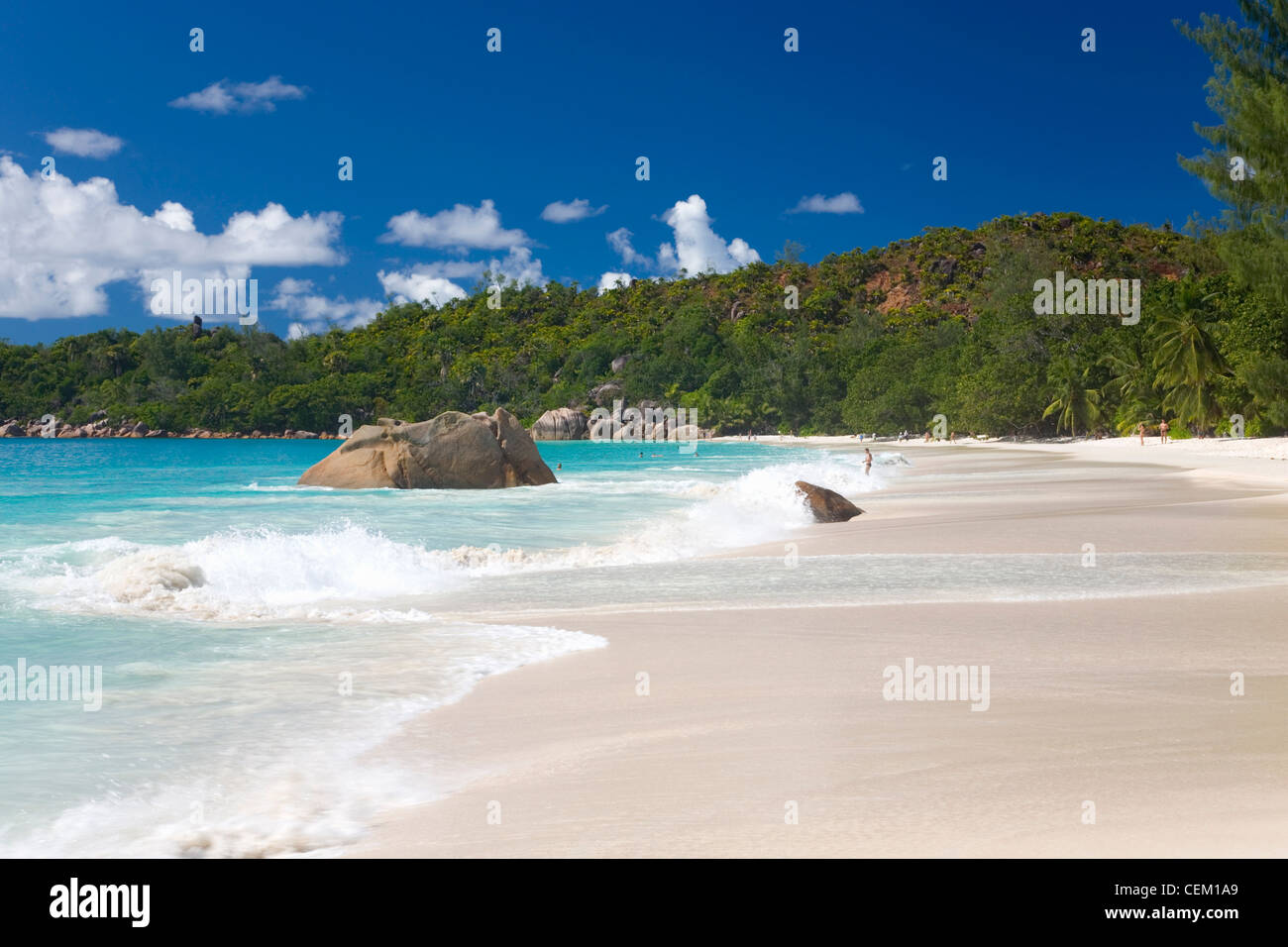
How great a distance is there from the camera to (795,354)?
114 m

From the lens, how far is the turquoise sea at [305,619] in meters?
4.33

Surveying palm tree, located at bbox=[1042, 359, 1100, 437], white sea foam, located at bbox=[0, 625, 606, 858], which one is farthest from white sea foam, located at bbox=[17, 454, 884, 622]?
palm tree, located at bbox=[1042, 359, 1100, 437]

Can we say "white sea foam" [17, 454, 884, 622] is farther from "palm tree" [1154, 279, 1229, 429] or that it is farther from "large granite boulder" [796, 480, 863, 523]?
"palm tree" [1154, 279, 1229, 429]

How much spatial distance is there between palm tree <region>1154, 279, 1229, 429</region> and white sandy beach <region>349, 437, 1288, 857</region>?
152 ft

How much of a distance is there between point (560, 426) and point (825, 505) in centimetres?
10473

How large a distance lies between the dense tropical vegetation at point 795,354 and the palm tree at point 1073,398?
14cm

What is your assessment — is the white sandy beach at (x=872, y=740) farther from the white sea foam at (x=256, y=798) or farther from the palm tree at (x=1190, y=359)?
the palm tree at (x=1190, y=359)

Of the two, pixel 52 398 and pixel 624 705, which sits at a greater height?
pixel 52 398

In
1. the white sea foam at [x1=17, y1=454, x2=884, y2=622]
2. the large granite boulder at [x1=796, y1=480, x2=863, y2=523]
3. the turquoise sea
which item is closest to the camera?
the turquoise sea

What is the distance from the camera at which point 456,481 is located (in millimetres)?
26500

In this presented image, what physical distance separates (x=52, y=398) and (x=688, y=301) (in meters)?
90.6

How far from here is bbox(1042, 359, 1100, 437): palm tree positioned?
211 ft

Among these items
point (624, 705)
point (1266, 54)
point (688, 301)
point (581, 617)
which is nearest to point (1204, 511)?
point (1266, 54)
